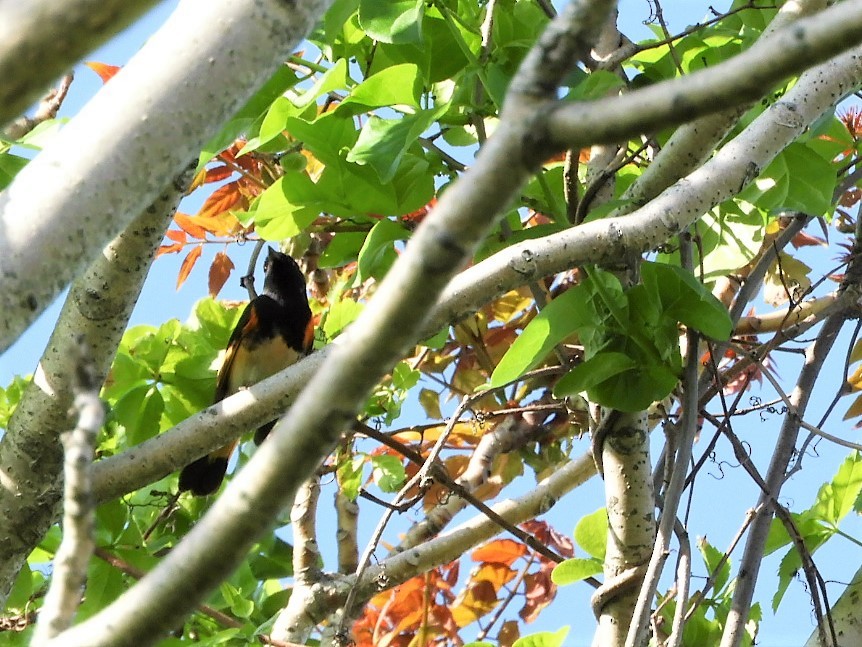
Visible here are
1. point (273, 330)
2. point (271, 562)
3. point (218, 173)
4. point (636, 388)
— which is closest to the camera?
point (636, 388)

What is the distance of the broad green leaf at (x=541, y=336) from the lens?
129 cm

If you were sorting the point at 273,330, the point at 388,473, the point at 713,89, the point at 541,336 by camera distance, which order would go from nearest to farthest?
the point at 713,89
the point at 541,336
the point at 388,473
the point at 273,330

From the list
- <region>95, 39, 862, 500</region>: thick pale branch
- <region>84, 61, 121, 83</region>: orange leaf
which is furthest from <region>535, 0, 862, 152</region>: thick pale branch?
<region>84, 61, 121, 83</region>: orange leaf

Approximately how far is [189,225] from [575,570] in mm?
1236

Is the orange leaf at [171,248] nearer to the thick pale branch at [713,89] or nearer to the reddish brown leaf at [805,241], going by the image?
the reddish brown leaf at [805,241]

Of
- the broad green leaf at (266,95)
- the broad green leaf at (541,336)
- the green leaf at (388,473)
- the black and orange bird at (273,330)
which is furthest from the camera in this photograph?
the black and orange bird at (273,330)

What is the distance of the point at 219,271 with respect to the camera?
8.07ft

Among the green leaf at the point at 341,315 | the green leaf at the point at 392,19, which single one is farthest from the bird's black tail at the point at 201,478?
the green leaf at the point at 392,19

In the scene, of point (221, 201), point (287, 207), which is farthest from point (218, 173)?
point (287, 207)

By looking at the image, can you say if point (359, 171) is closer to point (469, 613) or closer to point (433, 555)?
point (433, 555)

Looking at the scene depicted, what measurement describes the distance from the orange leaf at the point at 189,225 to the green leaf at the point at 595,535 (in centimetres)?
116

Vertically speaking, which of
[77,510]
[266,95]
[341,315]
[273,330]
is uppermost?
[273,330]

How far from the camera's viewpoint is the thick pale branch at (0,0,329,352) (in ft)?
2.69

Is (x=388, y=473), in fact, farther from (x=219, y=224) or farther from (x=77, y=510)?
(x=77, y=510)
